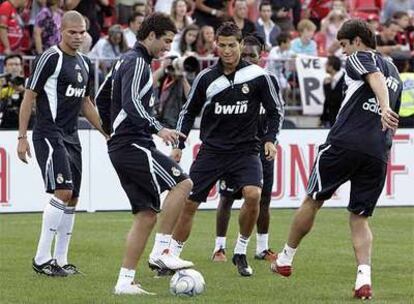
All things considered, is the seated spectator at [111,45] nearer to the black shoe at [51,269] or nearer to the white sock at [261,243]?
the white sock at [261,243]

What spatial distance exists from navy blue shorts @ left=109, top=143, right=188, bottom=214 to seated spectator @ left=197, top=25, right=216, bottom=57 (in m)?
10.8

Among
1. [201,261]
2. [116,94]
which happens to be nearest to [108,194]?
[201,261]

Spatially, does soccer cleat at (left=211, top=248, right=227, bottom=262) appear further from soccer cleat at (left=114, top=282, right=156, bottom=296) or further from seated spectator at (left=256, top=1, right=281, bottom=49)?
seated spectator at (left=256, top=1, right=281, bottom=49)

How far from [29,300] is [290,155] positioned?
9.16m

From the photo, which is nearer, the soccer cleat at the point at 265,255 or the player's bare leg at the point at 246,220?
the player's bare leg at the point at 246,220

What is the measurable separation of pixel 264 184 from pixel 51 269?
106 inches

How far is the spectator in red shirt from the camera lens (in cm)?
2012

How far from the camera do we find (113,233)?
1541cm

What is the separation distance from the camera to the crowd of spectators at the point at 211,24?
67.2ft

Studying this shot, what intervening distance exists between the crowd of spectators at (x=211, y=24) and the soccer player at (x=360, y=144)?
26.7 ft

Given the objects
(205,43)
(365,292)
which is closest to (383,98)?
(365,292)

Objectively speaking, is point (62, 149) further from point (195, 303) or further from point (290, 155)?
point (290, 155)

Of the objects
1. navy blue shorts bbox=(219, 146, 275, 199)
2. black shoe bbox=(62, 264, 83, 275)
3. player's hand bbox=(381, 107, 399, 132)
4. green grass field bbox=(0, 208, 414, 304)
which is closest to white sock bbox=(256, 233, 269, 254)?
green grass field bbox=(0, 208, 414, 304)

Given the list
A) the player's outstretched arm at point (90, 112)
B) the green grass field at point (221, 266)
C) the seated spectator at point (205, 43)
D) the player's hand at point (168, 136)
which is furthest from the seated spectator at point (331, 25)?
the player's hand at point (168, 136)
